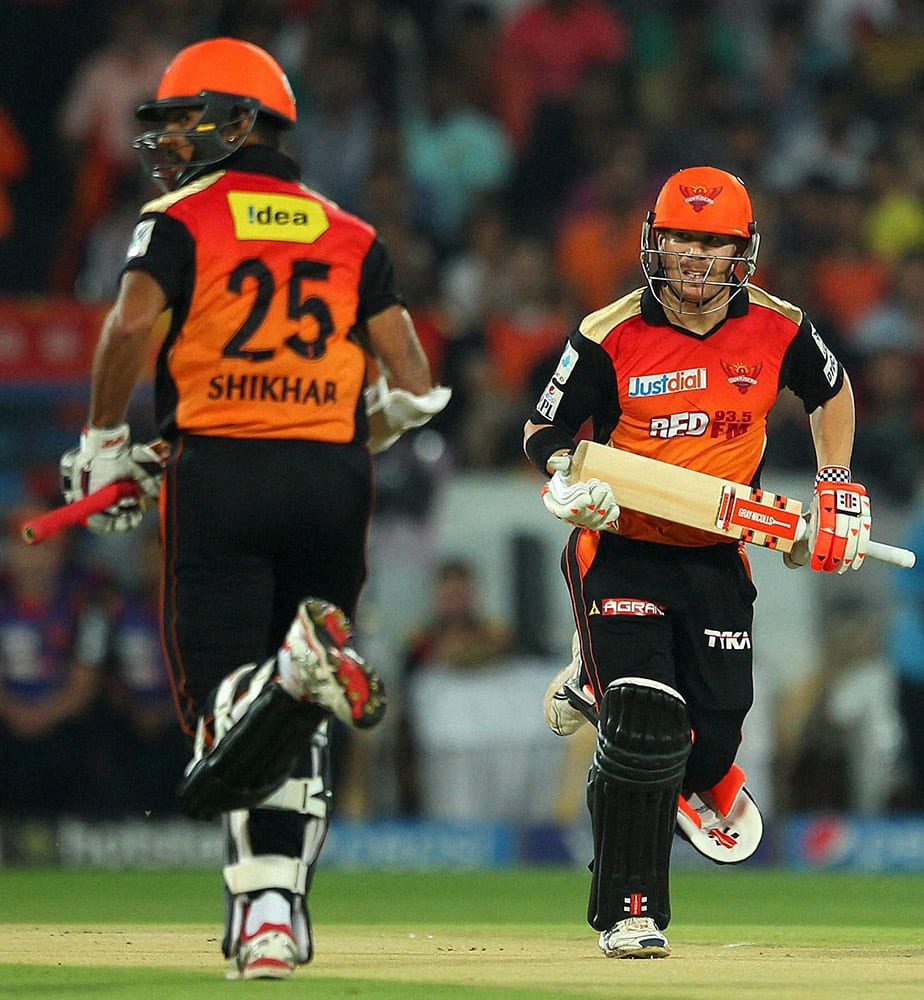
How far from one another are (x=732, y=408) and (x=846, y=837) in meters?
4.86

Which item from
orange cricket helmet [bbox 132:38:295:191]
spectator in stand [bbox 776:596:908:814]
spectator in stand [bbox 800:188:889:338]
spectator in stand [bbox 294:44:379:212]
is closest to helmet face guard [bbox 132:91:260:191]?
orange cricket helmet [bbox 132:38:295:191]

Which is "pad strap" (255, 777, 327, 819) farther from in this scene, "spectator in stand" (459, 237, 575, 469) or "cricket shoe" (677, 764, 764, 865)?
"spectator in stand" (459, 237, 575, 469)

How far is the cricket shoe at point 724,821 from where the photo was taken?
5.95 m

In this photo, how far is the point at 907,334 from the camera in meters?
11.9

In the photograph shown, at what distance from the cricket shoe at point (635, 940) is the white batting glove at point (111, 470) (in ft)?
5.17

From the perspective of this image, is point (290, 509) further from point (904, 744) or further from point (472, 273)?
point (472, 273)

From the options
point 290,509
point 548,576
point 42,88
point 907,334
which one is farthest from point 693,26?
point 290,509

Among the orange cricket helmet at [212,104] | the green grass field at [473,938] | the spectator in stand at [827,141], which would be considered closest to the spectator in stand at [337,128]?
the spectator in stand at [827,141]

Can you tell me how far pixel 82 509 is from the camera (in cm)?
515

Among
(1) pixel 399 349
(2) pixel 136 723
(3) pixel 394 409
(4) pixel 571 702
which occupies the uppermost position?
(1) pixel 399 349

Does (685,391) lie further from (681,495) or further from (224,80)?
(224,80)

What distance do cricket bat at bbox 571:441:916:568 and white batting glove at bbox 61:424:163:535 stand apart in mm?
1091

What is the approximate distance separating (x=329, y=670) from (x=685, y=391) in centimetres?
165

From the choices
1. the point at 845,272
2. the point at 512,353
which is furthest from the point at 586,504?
the point at 845,272
